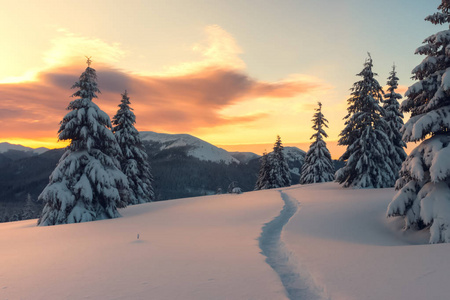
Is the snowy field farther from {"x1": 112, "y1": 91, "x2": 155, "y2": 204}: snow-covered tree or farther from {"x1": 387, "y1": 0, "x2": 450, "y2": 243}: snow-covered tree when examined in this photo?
{"x1": 112, "y1": 91, "x2": 155, "y2": 204}: snow-covered tree

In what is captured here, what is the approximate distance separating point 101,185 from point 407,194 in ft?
53.8

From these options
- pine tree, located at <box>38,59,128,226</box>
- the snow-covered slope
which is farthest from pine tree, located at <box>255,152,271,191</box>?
the snow-covered slope

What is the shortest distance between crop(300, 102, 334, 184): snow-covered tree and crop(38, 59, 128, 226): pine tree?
102ft

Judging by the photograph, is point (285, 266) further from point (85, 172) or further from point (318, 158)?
point (318, 158)

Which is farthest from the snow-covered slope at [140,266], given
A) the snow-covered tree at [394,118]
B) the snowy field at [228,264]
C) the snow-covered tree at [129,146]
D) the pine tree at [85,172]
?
the snow-covered tree at [394,118]

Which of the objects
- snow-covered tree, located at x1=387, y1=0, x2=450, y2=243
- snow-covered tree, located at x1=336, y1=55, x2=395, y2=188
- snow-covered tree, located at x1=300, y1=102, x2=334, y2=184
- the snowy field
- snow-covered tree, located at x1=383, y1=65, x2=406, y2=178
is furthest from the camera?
snow-covered tree, located at x1=300, y1=102, x2=334, y2=184

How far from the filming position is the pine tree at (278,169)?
164 feet

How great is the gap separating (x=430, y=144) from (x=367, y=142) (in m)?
16.2

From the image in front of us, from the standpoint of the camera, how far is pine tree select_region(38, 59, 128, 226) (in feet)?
56.5

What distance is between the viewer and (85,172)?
59.7ft

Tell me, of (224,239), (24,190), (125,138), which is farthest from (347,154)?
(24,190)

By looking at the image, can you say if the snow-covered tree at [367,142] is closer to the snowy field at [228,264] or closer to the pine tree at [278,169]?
the snowy field at [228,264]

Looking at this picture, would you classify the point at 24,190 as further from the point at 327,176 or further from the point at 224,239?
the point at 224,239

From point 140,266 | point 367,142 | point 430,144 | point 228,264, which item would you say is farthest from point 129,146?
point 430,144
